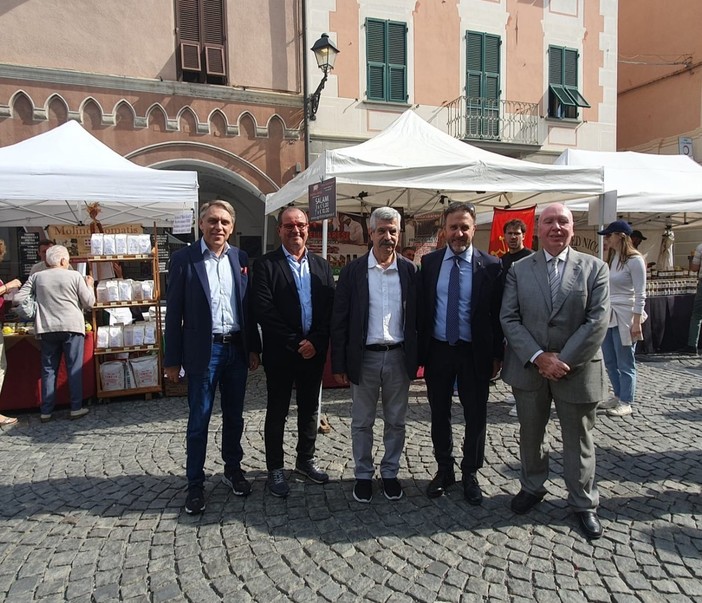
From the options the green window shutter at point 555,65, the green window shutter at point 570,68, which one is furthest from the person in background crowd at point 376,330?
the green window shutter at point 570,68

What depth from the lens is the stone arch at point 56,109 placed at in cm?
880

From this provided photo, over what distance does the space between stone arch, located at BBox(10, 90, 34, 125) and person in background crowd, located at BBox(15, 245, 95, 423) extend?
5454 mm

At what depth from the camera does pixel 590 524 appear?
8.66 feet

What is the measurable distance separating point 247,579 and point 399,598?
723 millimetres

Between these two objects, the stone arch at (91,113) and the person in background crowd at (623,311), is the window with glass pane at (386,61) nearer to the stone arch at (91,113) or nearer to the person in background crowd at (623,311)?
the stone arch at (91,113)

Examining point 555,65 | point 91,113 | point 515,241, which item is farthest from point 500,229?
point 555,65

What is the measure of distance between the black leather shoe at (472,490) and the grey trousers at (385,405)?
1.43 ft

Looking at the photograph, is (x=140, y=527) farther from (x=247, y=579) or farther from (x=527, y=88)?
(x=527, y=88)

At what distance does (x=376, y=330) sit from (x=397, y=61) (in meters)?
9.59

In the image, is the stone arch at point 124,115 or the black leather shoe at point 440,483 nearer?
the black leather shoe at point 440,483

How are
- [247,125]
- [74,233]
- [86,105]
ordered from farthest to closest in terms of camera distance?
[247,125] → [86,105] → [74,233]

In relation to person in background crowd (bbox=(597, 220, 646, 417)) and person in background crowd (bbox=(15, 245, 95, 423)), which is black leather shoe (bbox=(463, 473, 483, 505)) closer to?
person in background crowd (bbox=(597, 220, 646, 417))

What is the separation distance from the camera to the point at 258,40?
32.9 ft

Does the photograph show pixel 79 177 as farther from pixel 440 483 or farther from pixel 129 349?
pixel 440 483
